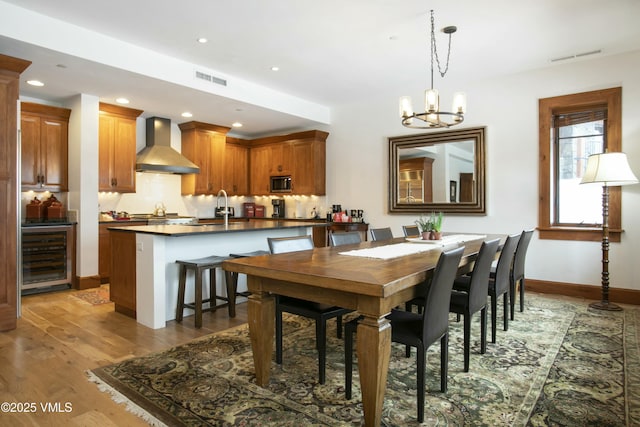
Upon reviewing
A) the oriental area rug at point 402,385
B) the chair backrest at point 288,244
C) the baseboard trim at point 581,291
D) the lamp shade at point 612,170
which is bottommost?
the oriental area rug at point 402,385

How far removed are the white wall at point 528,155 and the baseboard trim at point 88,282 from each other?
432 cm

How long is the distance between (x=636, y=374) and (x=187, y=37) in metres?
4.75

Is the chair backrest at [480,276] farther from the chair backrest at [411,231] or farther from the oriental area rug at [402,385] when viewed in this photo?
the chair backrest at [411,231]

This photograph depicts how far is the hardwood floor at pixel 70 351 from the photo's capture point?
204 centimetres

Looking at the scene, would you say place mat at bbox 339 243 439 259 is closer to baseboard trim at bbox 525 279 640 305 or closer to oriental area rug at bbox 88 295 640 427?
oriental area rug at bbox 88 295 640 427

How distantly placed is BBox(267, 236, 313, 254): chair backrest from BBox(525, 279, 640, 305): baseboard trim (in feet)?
11.5

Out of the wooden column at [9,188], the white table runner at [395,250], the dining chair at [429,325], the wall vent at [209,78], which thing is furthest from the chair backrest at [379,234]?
the wooden column at [9,188]

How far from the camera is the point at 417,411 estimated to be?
1982mm

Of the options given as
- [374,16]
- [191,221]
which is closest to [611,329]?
[374,16]

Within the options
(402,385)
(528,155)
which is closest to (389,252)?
(402,385)

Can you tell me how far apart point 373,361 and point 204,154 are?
5.98 meters

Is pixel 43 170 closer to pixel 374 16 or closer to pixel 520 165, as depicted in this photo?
pixel 374 16

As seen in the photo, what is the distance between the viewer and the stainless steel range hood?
237 inches

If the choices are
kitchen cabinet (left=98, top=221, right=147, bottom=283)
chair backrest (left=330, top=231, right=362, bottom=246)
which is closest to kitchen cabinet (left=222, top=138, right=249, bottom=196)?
kitchen cabinet (left=98, top=221, right=147, bottom=283)
